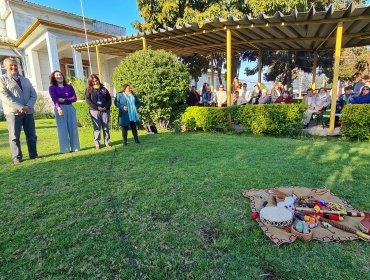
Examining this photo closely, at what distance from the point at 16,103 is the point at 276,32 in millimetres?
7681

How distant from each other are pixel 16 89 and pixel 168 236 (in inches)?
162

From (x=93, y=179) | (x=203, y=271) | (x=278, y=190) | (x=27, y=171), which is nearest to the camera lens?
(x=203, y=271)

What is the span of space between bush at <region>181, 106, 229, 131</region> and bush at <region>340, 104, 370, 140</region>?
3.15 metres

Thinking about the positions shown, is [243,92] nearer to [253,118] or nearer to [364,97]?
[253,118]

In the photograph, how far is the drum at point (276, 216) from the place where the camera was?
7.80 feet

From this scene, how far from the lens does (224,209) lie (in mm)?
2820

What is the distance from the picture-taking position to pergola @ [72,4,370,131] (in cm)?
625

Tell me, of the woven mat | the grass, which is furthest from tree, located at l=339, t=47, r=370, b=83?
the woven mat

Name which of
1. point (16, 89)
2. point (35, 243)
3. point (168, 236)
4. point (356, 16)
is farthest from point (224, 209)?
point (356, 16)

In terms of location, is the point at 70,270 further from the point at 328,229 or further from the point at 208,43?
the point at 208,43

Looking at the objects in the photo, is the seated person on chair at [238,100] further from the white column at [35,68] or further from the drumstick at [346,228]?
the white column at [35,68]

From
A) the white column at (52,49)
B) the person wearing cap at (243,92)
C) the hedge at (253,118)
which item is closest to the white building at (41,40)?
the white column at (52,49)

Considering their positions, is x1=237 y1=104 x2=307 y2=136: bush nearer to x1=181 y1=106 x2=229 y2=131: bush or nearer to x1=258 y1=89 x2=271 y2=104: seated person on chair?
x1=181 y1=106 x2=229 y2=131: bush

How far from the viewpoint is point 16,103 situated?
14.6 feet
